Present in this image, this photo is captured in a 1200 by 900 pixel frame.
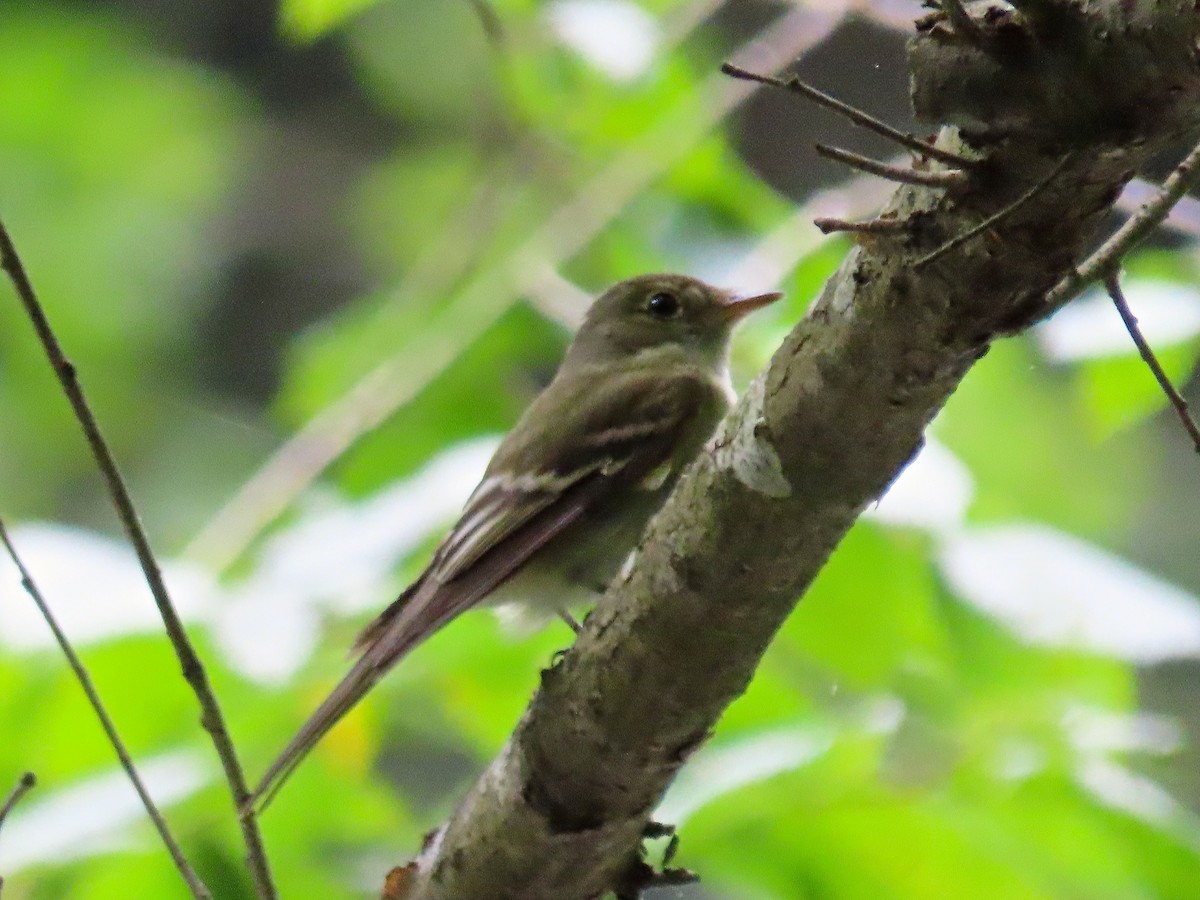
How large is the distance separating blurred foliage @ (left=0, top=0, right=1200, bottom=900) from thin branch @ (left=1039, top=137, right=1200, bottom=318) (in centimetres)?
93

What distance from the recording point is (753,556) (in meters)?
1.89

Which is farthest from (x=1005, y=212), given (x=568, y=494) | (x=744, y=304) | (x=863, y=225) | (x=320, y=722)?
(x=744, y=304)

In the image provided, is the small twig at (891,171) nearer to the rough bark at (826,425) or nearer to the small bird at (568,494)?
the rough bark at (826,425)

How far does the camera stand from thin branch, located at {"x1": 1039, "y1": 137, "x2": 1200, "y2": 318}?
1.49 meters

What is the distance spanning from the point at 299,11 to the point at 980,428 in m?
1.78

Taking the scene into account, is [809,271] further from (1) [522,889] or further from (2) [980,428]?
(1) [522,889]

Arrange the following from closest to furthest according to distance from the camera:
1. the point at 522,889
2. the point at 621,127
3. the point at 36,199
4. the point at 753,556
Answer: the point at 753,556 → the point at 522,889 → the point at 621,127 → the point at 36,199

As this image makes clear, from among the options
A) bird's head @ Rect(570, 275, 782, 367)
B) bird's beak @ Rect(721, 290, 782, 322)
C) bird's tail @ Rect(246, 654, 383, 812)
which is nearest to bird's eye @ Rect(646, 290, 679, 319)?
bird's head @ Rect(570, 275, 782, 367)

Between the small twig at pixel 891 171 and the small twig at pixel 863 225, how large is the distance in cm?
5

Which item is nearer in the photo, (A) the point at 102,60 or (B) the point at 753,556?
(B) the point at 753,556

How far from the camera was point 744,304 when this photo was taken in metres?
3.78

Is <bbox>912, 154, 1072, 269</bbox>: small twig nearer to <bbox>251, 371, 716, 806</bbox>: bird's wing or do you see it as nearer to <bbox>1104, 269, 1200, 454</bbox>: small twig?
<bbox>1104, 269, 1200, 454</bbox>: small twig

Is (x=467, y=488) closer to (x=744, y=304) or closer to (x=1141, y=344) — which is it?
(x=744, y=304)

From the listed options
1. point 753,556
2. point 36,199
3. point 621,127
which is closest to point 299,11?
point 621,127
